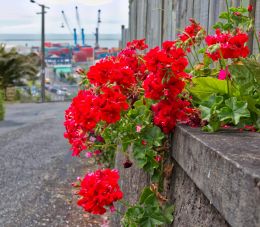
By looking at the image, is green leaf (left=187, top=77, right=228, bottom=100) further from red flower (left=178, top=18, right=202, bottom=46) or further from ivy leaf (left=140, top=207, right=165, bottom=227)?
ivy leaf (left=140, top=207, right=165, bottom=227)

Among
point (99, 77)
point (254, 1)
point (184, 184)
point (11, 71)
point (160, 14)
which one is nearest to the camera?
point (184, 184)

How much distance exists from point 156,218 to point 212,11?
1.42 meters

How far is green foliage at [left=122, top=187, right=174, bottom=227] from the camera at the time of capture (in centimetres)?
197

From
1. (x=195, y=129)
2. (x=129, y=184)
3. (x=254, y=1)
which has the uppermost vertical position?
(x=254, y=1)

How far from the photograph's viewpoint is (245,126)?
6.05ft

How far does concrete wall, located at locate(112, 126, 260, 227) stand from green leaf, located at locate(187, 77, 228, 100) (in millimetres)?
205

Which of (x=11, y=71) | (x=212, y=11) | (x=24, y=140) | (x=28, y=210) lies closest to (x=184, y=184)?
(x=212, y=11)

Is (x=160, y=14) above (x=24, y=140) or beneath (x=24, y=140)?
above

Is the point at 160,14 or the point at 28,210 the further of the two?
the point at 28,210

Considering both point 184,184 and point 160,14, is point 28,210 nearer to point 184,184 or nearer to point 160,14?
point 160,14

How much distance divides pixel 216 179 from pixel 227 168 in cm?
10

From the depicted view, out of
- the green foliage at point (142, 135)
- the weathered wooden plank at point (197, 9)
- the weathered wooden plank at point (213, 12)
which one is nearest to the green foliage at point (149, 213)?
the green foliage at point (142, 135)

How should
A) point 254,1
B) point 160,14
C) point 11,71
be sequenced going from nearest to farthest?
1. point 254,1
2. point 160,14
3. point 11,71

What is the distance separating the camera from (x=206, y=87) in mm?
2053
